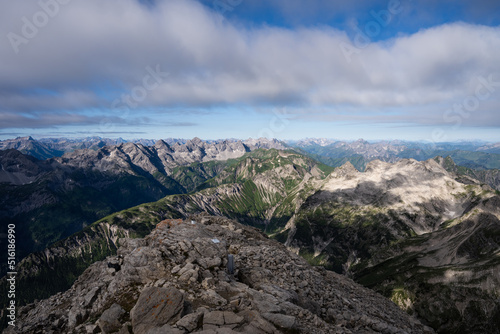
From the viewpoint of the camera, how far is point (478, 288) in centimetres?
12156

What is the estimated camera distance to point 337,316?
24.7 meters

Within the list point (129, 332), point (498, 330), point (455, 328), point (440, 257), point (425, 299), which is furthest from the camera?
point (440, 257)

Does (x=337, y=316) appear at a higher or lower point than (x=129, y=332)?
lower

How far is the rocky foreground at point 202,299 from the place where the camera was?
16.6 metres

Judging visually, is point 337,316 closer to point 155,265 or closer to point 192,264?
point 192,264

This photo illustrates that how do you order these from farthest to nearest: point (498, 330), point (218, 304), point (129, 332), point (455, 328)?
1. point (455, 328)
2. point (498, 330)
3. point (218, 304)
4. point (129, 332)

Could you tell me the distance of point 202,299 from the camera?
61.8ft

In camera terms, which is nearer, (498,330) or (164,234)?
(164,234)

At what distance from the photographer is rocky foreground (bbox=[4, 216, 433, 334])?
653 inches

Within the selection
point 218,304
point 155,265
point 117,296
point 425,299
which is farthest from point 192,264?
point 425,299

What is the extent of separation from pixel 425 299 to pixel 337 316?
158 m

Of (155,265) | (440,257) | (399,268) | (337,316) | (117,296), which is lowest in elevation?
(399,268)

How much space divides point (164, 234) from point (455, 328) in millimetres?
165677

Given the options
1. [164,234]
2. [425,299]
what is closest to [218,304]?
[164,234]
